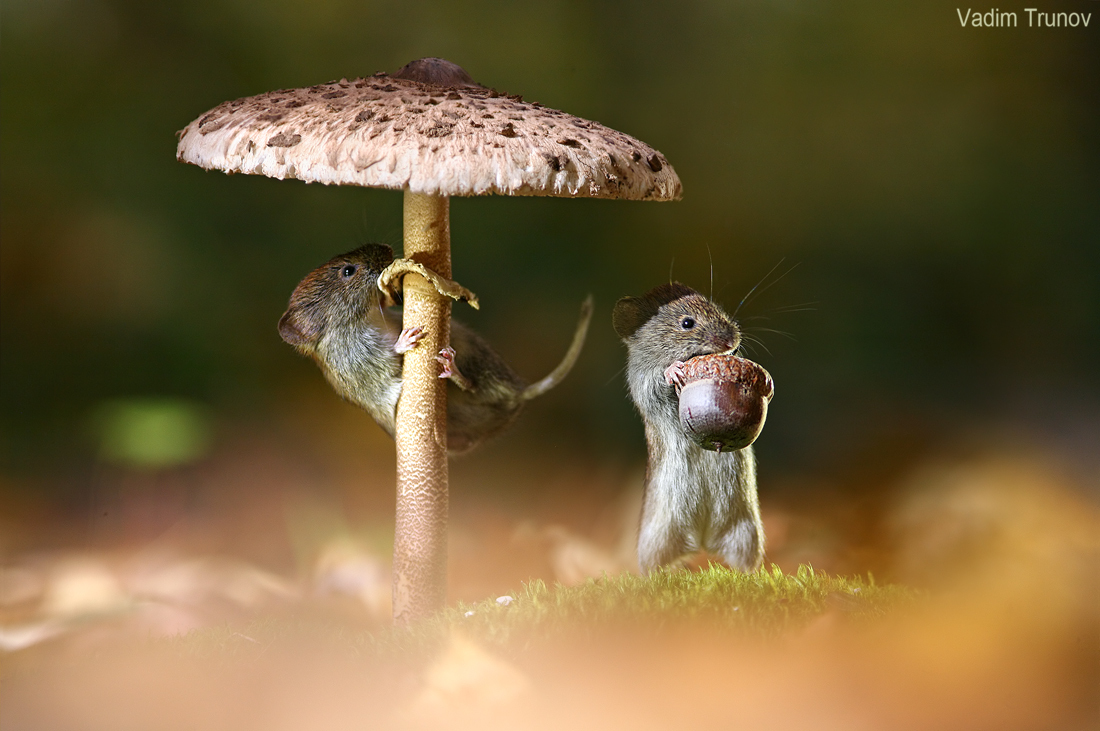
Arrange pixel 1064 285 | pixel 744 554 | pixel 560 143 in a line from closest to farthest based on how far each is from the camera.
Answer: pixel 560 143 < pixel 744 554 < pixel 1064 285

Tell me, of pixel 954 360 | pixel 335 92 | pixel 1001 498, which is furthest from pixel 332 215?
pixel 1001 498

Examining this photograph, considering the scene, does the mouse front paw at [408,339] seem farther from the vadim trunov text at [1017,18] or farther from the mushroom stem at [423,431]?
the vadim trunov text at [1017,18]

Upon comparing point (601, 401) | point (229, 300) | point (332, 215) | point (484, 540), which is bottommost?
point (484, 540)

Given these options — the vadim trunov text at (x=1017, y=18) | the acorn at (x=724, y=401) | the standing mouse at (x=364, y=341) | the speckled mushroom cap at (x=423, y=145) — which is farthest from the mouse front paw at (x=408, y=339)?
the vadim trunov text at (x=1017, y=18)

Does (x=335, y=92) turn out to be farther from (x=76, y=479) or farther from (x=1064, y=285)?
(x=1064, y=285)

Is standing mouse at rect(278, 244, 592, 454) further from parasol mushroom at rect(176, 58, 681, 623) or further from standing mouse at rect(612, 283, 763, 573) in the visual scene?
standing mouse at rect(612, 283, 763, 573)

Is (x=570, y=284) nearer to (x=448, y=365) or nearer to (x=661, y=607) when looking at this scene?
(x=448, y=365)

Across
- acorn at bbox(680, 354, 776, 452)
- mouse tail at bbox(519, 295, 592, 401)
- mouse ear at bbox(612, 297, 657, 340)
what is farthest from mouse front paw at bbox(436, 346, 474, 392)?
acorn at bbox(680, 354, 776, 452)
